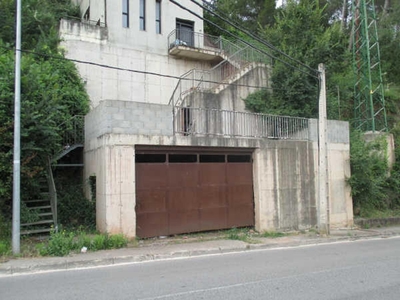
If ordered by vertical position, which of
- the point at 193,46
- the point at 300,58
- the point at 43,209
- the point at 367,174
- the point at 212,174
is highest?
the point at 193,46

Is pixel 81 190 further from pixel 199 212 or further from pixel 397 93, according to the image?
pixel 397 93

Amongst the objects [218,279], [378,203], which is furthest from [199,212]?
[378,203]

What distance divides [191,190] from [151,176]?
62.9 inches

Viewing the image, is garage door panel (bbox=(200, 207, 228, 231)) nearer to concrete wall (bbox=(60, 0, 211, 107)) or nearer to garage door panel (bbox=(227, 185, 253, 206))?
garage door panel (bbox=(227, 185, 253, 206))

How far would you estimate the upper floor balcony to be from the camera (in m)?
22.0

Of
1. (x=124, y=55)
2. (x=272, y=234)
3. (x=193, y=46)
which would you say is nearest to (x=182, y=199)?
(x=272, y=234)

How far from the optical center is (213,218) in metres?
13.4

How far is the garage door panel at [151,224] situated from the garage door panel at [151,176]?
0.94 meters

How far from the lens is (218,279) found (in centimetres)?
725

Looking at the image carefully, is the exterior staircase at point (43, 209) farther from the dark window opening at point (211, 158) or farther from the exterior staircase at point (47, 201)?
the dark window opening at point (211, 158)

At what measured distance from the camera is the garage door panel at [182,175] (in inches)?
498

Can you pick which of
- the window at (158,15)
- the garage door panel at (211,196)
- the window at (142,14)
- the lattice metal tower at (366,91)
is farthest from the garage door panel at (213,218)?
the window at (158,15)

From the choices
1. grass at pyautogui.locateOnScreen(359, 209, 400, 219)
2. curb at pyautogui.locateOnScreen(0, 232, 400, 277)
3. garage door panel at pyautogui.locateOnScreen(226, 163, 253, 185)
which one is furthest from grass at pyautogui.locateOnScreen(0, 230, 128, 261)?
grass at pyautogui.locateOnScreen(359, 209, 400, 219)

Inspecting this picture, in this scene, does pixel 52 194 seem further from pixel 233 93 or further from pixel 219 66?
pixel 219 66
